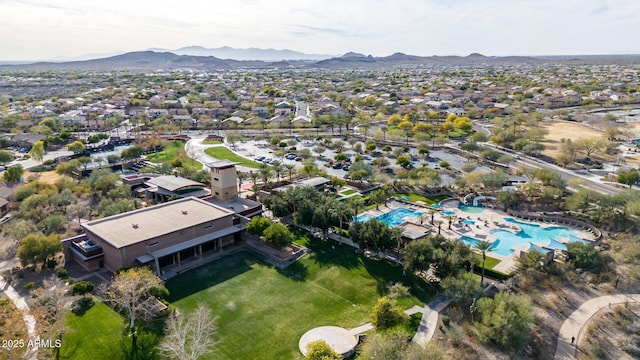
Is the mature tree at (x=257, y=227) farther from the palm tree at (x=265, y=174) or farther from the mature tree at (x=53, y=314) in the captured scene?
the mature tree at (x=53, y=314)

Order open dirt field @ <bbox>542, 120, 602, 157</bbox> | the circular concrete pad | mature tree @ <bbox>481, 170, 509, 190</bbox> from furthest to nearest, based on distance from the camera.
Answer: open dirt field @ <bbox>542, 120, 602, 157</bbox>
mature tree @ <bbox>481, 170, 509, 190</bbox>
the circular concrete pad

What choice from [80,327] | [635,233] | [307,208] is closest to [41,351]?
[80,327]

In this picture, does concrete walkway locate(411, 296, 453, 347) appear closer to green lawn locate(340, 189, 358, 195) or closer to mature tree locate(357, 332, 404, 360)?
mature tree locate(357, 332, 404, 360)

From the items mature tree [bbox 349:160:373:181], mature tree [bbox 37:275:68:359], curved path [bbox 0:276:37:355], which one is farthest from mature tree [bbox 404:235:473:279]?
curved path [bbox 0:276:37:355]

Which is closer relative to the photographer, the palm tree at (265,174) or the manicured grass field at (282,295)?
the manicured grass field at (282,295)

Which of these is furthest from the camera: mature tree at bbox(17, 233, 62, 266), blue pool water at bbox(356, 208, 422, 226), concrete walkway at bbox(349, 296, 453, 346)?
blue pool water at bbox(356, 208, 422, 226)

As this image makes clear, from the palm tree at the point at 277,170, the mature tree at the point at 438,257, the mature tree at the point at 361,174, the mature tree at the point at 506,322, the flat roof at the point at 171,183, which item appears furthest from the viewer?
the mature tree at the point at 361,174

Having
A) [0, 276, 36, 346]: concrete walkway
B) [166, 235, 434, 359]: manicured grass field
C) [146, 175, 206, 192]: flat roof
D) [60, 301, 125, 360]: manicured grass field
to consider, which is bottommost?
[166, 235, 434, 359]: manicured grass field

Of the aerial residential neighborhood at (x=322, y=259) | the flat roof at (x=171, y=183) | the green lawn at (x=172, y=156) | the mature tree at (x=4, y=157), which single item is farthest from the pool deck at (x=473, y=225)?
the mature tree at (x=4, y=157)
